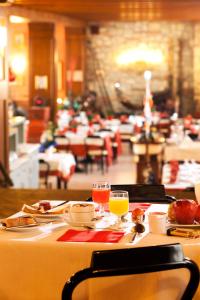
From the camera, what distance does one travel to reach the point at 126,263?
2795 mm

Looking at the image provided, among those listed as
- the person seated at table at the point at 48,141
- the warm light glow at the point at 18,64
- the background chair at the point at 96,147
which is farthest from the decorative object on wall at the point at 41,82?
the person seated at table at the point at 48,141

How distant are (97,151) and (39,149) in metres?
2.33

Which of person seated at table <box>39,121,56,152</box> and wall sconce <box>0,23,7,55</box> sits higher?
wall sconce <box>0,23,7,55</box>

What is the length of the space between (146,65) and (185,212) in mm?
15510

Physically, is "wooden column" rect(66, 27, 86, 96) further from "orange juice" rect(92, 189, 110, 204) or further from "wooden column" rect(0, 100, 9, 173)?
"orange juice" rect(92, 189, 110, 204)

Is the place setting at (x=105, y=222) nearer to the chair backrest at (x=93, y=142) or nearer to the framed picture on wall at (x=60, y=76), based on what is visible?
the chair backrest at (x=93, y=142)

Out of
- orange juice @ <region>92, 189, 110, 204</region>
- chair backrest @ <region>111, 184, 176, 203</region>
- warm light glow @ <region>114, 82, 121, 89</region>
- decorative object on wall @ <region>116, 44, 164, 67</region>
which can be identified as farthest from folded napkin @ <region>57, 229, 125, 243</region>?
warm light glow @ <region>114, 82, 121, 89</region>

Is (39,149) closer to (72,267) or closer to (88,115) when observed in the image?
(88,115)

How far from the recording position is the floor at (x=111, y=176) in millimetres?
11914

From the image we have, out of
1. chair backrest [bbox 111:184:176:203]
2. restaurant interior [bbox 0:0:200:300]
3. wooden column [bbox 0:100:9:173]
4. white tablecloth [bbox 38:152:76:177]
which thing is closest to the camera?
restaurant interior [bbox 0:0:200:300]

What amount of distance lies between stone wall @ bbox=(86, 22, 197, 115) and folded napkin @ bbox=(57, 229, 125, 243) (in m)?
15.5

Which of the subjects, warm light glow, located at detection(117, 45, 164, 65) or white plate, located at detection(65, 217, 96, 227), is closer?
white plate, located at detection(65, 217, 96, 227)

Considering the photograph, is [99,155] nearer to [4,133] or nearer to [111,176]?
[111,176]

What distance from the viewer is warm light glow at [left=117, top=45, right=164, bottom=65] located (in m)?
18.6
